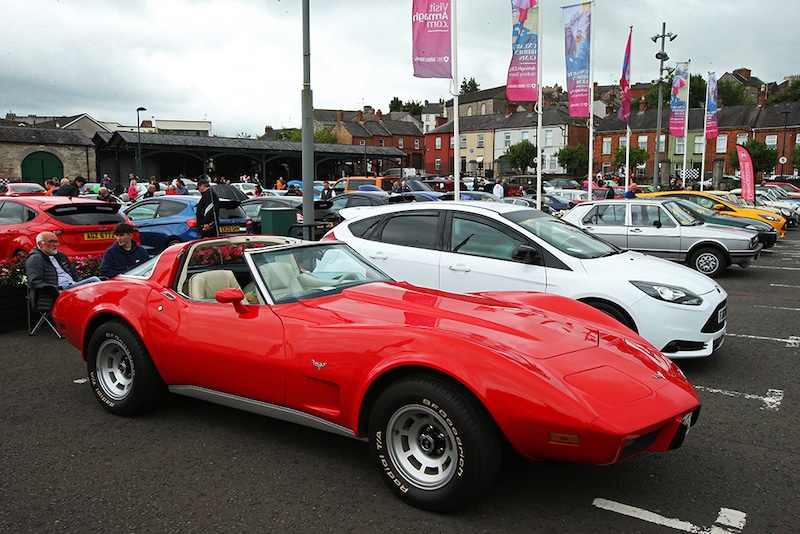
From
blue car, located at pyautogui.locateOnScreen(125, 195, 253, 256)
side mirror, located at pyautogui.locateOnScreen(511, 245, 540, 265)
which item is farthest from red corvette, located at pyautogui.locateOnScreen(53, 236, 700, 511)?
blue car, located at pyautogui.locateOnScreen(125, 195, 253, 256)

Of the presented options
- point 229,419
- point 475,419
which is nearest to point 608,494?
point 475,419

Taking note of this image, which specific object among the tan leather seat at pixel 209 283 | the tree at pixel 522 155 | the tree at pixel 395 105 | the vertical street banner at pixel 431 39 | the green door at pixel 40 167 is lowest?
the tan leather seat at pixel 209 283

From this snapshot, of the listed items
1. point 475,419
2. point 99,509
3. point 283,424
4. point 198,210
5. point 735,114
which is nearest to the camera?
point 475,419

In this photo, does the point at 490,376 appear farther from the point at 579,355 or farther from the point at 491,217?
the point at 491,217

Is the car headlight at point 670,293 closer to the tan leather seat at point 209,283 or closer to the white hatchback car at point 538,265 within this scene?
the white hatchback car at point 538,265

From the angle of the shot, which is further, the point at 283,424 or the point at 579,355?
the point at 283,424

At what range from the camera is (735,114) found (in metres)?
67.0

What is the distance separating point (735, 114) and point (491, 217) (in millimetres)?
71548

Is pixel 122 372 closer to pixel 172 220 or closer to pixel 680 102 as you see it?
pixel 172 220

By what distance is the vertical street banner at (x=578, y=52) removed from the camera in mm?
18875

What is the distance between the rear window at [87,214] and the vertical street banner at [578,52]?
14233mm

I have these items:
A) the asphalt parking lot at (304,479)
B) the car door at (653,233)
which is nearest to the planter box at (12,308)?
the asphalt parking lot at (304,479)

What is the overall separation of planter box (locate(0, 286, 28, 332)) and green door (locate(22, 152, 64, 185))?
1655 inches

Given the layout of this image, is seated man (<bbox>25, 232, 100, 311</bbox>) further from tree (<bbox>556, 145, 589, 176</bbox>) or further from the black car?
tree (<bbox>556, 145, 589, 176</bbox>)
